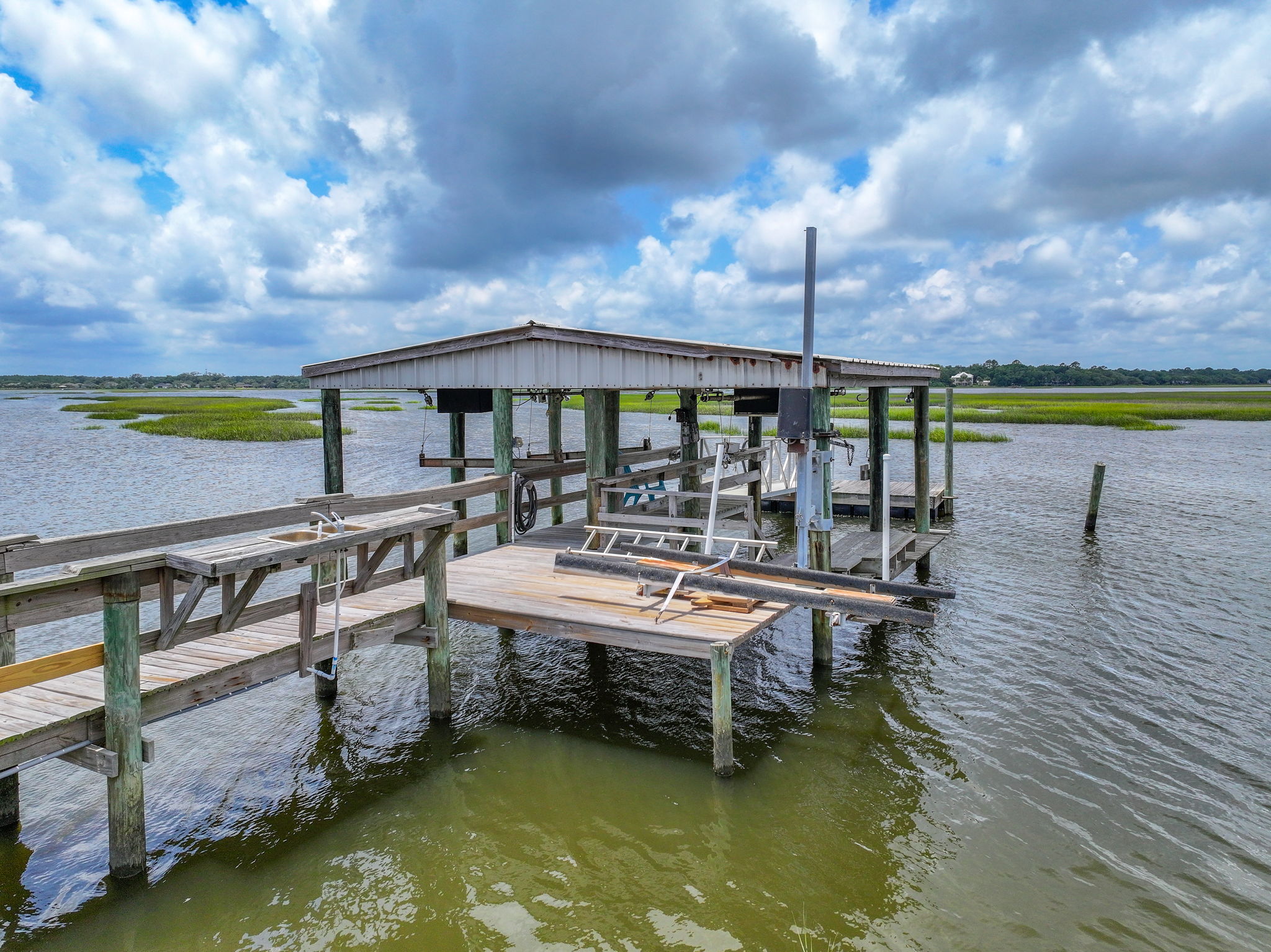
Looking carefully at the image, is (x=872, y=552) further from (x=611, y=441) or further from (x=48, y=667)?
(x=48, y=667)

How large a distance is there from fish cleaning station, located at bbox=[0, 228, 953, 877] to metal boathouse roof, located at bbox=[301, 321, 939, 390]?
0.10 ft

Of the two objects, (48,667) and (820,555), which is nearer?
(48,667)

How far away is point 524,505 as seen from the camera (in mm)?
12289

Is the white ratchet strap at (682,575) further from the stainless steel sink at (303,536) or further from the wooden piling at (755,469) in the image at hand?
the stainless steel sink at (303,536)

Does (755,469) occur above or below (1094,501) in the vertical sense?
above

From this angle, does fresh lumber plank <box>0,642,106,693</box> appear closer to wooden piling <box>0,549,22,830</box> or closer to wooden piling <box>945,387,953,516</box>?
wooden piling <box>0,549,22,830</box>

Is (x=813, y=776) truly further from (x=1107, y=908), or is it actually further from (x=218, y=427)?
(x=218, y=427)

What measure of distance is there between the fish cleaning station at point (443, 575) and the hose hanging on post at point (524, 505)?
1.6 inches

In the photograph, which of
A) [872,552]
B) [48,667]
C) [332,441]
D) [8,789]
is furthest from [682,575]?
[332,441]

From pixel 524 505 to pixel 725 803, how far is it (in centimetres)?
648

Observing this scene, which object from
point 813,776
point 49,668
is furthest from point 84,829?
point 813,776

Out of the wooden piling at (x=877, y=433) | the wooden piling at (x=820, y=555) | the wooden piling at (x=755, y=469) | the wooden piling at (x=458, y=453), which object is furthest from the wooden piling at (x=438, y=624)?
the wooden piling at (x=877, y=433)

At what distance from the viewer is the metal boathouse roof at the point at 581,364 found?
9828 millimetres

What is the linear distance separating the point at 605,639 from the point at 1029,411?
68669 mm
